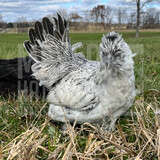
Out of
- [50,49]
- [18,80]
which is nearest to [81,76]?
[50,49]

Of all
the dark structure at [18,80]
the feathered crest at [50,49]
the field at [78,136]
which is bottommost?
the field at [78,136]

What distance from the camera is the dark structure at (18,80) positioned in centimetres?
381

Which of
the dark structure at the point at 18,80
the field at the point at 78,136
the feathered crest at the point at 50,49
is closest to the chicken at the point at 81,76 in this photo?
the feathered crest at the point at 50,49

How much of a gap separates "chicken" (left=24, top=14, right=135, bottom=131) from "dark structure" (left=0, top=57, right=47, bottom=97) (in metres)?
0.74

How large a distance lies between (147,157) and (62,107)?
102 cm

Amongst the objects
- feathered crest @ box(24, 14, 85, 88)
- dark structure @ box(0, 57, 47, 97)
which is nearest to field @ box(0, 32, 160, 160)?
dark structure @ box(0, 57, 47, 97)

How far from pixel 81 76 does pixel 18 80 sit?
1654 millimetres

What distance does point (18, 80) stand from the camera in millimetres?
3877

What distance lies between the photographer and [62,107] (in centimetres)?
248

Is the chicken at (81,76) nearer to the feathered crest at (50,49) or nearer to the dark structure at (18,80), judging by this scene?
the feathered crest at (50,49)

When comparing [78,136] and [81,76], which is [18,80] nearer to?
[81,76]

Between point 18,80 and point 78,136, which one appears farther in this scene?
point 18,80

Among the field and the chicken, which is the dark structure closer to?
the field

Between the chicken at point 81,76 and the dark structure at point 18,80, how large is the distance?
0.74m
